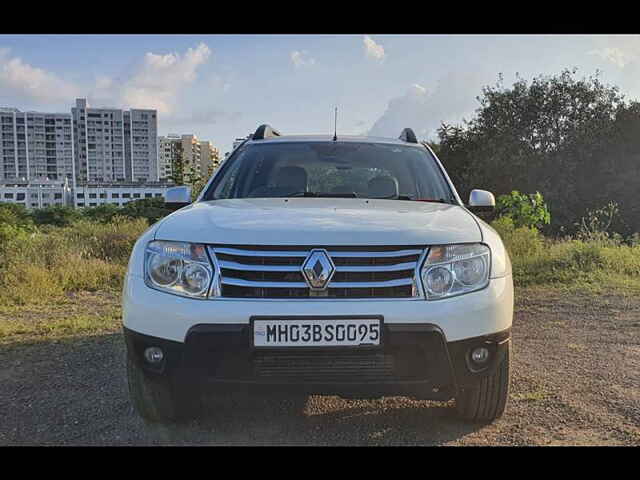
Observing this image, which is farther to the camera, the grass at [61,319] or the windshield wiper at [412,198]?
the grass at [61,319]

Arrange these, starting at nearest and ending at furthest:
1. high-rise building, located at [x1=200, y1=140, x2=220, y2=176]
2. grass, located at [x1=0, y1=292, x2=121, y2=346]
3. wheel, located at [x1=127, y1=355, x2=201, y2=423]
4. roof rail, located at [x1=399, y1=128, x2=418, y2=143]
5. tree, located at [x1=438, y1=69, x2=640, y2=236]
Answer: wheel, located at [x1=127, y1=355, x2=201, y2=423] → roof rail, located at [x1=399, y1=128, x2=418, y2=143] → grass, located at [x1=0, y1=292, x2=121, y2=346] → high-rise building, located at [x1=200, y1=140, x2=220, y2=176] → tree, located at [x1=438, y1=69, x2=640, y2=236]

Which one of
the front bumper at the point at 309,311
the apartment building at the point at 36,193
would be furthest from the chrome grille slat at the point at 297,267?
the apartment building at the point at 36,193

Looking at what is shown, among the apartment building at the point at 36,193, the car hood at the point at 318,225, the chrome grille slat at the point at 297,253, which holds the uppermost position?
the car hood at the point at 318,225

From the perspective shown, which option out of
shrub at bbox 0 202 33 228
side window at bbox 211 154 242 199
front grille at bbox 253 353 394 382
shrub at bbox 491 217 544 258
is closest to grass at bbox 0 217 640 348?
shrub at bbox 491 217 544 258

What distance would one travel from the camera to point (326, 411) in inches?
129

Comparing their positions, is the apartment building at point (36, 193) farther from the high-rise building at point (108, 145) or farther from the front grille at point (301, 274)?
the front grille at point (301, 274)

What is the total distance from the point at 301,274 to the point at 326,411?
1.13m

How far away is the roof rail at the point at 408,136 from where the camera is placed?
4562 millimetres

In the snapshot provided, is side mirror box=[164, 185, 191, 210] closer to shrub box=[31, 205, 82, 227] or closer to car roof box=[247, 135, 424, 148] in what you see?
car roof box=[247, 135, 424, 148]

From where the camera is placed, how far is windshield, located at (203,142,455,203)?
380 centimetres

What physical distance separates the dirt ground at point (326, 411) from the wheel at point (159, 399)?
105mm

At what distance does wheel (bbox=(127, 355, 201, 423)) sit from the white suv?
0.04 ft

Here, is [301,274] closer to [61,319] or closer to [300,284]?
[300,284]
